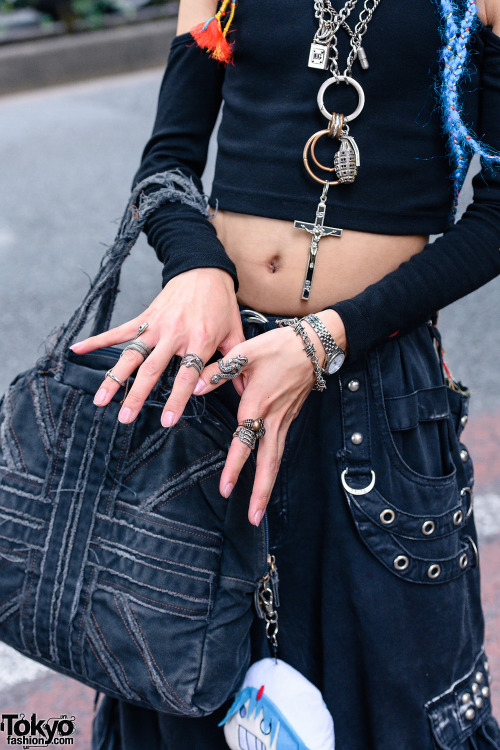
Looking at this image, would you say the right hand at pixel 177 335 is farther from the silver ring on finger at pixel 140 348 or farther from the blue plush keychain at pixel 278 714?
the blue plush keychain at pixel 278 714

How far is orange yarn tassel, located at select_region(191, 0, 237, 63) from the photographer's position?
1.18 metres

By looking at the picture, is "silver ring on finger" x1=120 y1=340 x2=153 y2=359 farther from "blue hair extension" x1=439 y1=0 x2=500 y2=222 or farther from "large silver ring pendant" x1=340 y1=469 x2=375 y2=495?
"blue hair extension" x1=439 y1=0 x2=500 y2=222

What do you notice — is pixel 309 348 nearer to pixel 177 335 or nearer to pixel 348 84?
pixel 177 335

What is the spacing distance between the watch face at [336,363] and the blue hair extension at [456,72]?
347 mm

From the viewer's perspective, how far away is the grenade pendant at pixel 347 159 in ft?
3.68

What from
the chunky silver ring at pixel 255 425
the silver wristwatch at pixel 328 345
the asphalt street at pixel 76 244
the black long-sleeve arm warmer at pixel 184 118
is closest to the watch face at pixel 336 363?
the silver wristwatch at pixel 328 345

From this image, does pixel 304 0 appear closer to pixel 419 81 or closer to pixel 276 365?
pixel 419 81

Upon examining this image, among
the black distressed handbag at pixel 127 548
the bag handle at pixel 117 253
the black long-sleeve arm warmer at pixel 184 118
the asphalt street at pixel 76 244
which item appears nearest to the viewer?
the black distressed handbag at pixel 127 548

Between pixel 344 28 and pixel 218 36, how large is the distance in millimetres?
194

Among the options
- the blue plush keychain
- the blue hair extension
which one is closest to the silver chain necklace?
the blue hair extension

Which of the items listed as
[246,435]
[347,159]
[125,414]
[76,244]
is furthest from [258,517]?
[76,244]

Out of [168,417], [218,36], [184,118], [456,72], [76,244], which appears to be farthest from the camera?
[76,244]

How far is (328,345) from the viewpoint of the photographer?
1043 mm

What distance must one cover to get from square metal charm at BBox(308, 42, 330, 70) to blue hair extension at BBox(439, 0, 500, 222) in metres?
0.16
